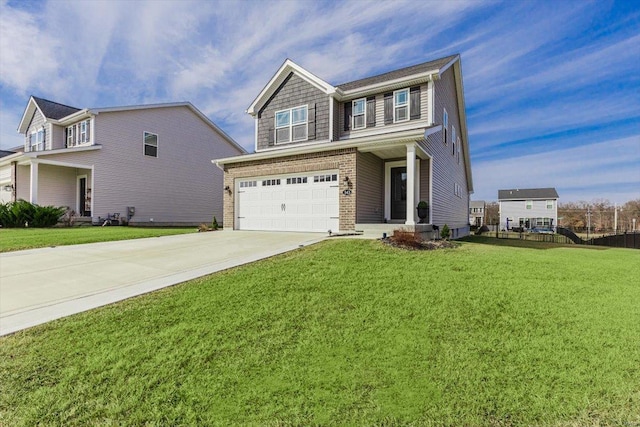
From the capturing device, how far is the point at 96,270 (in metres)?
6.37

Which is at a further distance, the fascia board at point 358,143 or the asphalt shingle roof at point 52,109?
the asphalt shingle roof at point 52,109

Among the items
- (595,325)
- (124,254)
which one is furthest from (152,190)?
(595,325)

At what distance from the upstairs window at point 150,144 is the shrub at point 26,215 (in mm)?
6676

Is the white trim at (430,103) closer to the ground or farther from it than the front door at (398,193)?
farther from it

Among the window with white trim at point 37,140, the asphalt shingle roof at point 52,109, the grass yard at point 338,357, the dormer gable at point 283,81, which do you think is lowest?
the grass yard at point 338,357

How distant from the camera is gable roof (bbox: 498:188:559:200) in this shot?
143 feet

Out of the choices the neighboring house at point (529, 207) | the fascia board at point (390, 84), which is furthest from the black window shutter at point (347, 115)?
the neighboring house at point (529, 207)

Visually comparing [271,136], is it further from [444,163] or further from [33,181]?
[33,181]

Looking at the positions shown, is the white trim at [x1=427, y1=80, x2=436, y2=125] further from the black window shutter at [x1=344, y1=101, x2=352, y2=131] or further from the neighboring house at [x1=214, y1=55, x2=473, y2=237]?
the black window shutter at [x1=344, y1=101, x2=352, y2=131]

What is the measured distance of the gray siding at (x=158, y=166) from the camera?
18.6 metres

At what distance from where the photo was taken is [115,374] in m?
2.94

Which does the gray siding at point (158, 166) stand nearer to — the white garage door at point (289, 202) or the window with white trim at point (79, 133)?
the window with white trim at point (79, 133)

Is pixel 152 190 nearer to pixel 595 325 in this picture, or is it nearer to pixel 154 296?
pixel 154 296

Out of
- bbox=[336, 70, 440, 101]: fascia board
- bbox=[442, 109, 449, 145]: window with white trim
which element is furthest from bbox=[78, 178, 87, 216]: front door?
bbox=[442, 109, 449, 145]: window with white trim
